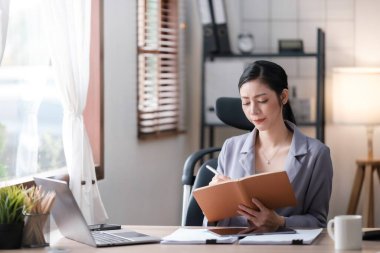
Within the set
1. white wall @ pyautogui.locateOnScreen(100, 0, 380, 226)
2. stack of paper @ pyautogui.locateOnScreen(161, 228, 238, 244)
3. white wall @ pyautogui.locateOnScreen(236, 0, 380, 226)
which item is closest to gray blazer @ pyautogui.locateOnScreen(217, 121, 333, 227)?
stack of paper @ pyautogui.locateOnScreen(161, 228, 238, 244)

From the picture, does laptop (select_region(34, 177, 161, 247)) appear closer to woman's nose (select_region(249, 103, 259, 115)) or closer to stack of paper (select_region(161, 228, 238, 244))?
stack of paper (select_region(161, 228, 238, 244))

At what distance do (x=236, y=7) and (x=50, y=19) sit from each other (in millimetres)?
2768

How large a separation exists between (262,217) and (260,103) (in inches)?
19.3

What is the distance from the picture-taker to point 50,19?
384 centimetres

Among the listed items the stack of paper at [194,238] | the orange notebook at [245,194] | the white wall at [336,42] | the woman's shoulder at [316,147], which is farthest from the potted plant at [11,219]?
the white wall at [336,42]

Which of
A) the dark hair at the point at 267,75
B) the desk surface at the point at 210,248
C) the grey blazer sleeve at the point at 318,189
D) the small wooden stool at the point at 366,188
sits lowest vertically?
the small wooden stool at the point at 366,188

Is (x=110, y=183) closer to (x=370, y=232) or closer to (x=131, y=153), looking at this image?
(x=131, y=153)

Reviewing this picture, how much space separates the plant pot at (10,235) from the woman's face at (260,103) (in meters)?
0.97

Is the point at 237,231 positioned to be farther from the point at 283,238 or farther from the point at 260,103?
the point at 260,103

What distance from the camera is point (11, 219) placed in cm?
266

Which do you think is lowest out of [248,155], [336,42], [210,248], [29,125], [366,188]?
[366,188]

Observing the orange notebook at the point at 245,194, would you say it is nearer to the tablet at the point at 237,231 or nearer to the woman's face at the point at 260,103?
the tablet at the point at 237,231

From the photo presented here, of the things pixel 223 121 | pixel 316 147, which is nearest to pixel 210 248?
pixel 316 147

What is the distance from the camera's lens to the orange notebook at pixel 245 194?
8.98 feet
